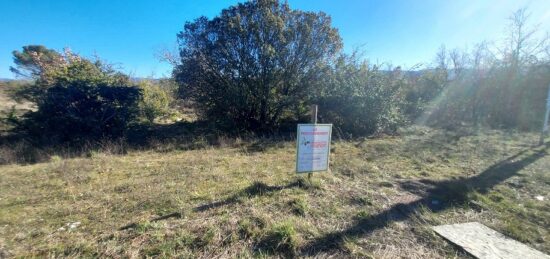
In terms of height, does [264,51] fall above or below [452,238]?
above

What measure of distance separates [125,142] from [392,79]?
35.2 ft

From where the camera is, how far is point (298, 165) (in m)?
4.25

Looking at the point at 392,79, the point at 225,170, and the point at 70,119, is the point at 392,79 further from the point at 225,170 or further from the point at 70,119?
the point at 70,119

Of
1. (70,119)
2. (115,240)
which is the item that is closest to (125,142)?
(70,119)

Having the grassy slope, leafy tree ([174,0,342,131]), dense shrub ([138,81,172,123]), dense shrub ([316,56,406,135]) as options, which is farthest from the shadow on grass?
dense shrub ([138,81,172,123])

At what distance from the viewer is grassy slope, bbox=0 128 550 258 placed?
8.73 ft

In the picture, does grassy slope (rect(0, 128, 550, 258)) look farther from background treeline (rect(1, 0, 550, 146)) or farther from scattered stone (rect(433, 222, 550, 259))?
background treeline (rect(1, 0, 550, 146))

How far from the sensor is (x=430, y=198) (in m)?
4.06

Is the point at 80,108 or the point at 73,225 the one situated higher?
the point at 80,108

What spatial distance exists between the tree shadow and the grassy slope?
0.02 metres

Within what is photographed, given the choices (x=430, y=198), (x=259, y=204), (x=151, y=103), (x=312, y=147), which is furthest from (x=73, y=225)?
(x=151, y=103)

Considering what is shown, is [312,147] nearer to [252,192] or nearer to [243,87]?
[252,192]

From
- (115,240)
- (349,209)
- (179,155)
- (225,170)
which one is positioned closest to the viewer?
(115,240)

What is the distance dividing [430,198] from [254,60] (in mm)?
7251
